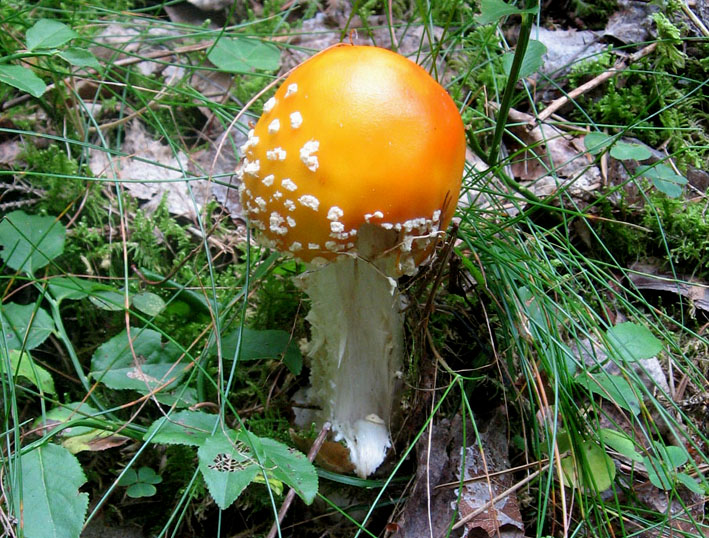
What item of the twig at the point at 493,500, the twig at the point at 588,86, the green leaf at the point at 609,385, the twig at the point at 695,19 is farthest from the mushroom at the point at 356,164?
the twig at the point at 695,19

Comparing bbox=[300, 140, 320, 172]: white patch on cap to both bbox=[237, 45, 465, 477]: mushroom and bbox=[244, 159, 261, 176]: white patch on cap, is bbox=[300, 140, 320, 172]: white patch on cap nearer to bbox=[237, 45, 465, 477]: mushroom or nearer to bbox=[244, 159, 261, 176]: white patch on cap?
bbox=[237, 45, 465, 477]: mushroom

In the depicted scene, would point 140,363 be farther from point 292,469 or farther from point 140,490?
point 292,469

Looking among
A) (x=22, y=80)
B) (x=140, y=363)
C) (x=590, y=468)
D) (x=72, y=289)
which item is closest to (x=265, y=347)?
(x=140, y=363)

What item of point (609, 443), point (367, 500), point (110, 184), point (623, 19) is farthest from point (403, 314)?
point (623, 19)

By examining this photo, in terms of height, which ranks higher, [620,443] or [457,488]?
[620,443]

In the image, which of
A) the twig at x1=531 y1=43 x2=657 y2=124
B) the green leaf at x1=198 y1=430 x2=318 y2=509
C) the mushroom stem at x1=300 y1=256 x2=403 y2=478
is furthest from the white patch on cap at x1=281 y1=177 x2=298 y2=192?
the twig at x1=531 y1=43 x2=657 y2=124

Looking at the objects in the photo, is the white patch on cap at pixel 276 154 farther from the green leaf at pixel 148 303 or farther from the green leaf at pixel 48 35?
the green leaf at pixel 48 35

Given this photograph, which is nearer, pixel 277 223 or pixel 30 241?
pixel 277 223
